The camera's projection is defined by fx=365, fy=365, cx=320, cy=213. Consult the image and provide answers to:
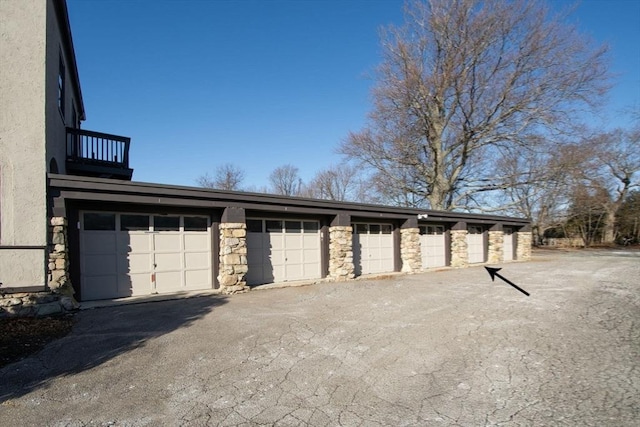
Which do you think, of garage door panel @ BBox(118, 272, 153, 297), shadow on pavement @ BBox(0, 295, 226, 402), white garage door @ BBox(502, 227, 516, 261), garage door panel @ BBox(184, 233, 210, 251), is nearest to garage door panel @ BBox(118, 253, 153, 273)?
garage door panel @ BBox(118, 272, 153, 297)

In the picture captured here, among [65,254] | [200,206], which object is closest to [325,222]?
[200,206]

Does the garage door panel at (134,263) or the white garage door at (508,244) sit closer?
the garage door panel at (134,263)

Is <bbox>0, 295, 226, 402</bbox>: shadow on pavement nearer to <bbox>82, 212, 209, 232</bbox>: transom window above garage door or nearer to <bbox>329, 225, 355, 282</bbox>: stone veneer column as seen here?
<bbox>82, 212, 209, 232</bbox>: transom window above garage door

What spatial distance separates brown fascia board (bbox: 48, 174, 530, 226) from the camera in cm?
832

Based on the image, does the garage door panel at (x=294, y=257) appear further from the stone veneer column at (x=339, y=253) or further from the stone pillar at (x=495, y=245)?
the stone pillar at (x=495, y=245)

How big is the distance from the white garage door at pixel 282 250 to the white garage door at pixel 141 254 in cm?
156

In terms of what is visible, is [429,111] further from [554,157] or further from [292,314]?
[292,314]

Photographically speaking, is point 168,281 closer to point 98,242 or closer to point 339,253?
point 98,242

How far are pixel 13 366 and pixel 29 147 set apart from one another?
193 inches

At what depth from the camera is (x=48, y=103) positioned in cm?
823

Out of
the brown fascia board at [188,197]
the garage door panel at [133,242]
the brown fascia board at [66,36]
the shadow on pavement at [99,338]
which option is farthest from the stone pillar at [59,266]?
the brown fascia board at [66,36]

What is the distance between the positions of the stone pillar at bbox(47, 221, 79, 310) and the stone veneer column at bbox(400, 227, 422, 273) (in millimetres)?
11928

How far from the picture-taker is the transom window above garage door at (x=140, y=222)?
9133 mm

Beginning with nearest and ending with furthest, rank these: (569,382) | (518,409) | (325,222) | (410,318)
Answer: (518,409), (569,382), (410,318), (325,222)
